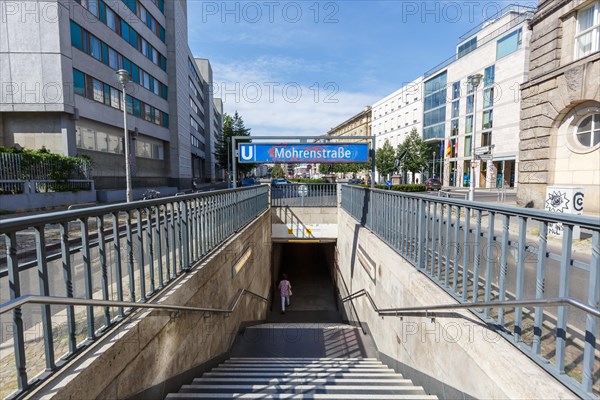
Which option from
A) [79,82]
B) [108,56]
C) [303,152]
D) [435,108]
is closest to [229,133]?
[108,56]

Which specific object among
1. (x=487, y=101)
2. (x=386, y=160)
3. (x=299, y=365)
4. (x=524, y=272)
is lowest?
(x=299, y=365)

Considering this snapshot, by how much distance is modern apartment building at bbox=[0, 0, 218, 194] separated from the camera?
1805 cm

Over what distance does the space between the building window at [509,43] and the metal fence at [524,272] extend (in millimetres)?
36911

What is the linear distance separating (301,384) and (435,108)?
5032 centimetres

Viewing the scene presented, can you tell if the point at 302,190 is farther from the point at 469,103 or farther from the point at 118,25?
the point at 469,103

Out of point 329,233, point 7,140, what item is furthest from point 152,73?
point 329,233

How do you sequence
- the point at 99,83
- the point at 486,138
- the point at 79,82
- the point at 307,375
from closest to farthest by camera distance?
1. the point at 307,375
2. the point at 79,82
3. the point at 99,83
4. the point at 486,138

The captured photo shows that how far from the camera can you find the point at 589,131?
1216 cm

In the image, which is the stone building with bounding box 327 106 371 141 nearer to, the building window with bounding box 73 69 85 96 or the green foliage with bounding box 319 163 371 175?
the green foliage with bounding box 319 163 371 175

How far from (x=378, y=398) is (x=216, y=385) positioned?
79.5 inches

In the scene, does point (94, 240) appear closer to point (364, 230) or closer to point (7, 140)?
point (364, 230)

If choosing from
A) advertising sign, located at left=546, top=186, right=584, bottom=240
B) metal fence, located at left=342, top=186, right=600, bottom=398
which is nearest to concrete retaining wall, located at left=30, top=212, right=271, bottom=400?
metal fence, located at left=342, top=186, right=600, bottom=398

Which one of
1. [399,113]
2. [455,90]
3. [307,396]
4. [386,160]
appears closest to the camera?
[307,396]

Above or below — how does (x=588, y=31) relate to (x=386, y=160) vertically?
above
